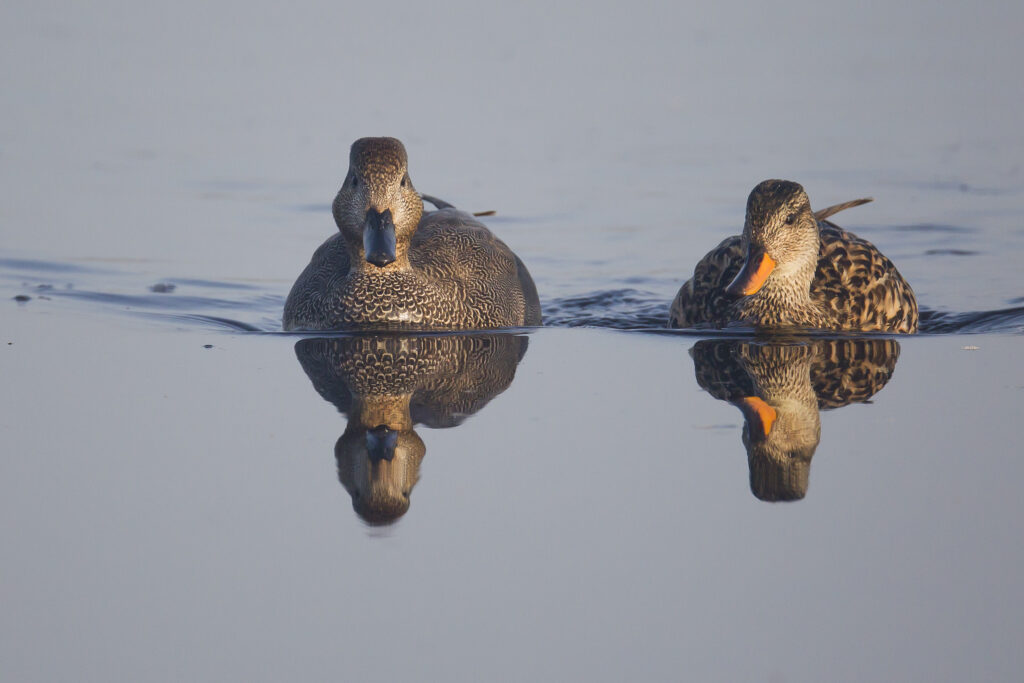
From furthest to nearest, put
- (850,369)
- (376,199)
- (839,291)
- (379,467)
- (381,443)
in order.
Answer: (839,291), (376,199), (850,369), (381,443), (379,467)

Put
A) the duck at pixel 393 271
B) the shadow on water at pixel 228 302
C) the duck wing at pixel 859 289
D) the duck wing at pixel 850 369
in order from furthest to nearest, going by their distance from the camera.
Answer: the shadow on water at pixel 228 302
the duck wing at pixel 859 289
the duck at pixel 393 271
the duck wing at pixel 850 369

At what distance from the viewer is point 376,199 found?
9.57 meters

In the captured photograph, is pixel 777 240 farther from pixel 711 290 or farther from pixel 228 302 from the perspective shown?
pixel 228 302

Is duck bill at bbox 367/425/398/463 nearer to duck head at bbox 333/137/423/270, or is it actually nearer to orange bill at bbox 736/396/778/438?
orange bill at bbox 736/396/778/438

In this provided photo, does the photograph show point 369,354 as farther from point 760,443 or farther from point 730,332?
point 760,443

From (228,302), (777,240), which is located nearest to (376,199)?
(228,302)

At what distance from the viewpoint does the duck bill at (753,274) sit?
9.22 m

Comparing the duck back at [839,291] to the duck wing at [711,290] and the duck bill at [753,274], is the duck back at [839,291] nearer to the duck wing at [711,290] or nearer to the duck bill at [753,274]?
the duck wing at [711,290]

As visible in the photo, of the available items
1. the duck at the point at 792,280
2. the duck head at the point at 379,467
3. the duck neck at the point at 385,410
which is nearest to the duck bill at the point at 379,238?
the duck neck at the point at 385,410

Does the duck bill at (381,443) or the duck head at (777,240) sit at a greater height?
the duck head at (777,240)

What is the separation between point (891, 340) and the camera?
959cm

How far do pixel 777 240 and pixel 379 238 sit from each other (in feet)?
7.62

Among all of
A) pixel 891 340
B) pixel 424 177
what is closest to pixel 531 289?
pixel 891 340

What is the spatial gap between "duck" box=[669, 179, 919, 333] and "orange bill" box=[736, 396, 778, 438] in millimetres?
1569
